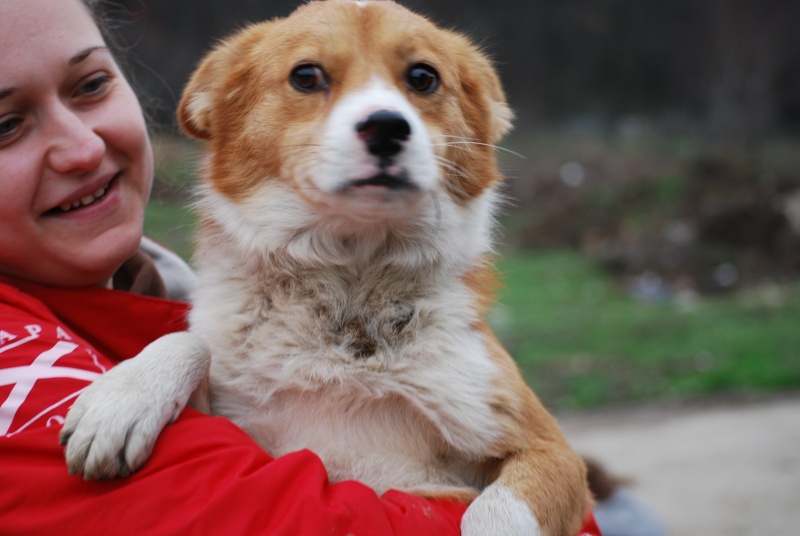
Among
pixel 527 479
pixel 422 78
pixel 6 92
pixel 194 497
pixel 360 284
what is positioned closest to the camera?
pixel 194 497

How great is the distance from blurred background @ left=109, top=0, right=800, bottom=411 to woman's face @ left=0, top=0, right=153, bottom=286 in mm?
4639

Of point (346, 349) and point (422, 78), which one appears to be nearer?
point (346, 349)

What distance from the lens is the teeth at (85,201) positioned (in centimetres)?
213

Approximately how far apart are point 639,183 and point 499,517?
13.1 meters

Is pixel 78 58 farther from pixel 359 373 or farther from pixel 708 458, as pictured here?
pixel 708 458

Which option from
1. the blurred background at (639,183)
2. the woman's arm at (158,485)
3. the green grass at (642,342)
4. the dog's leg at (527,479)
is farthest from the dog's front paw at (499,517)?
the blurred background at (639,183)

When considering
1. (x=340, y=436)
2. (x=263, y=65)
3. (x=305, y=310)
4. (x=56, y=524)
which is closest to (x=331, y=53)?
(x=263, y=65)

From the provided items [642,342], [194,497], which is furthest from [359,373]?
[642,342]

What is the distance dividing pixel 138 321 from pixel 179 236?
5.45m

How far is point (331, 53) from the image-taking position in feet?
8.00

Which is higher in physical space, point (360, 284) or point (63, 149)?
point (63, 149)

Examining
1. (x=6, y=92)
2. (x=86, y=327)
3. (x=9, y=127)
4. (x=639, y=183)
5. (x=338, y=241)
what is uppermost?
(x=6, y=92)

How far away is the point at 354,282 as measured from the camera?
2.38 meters

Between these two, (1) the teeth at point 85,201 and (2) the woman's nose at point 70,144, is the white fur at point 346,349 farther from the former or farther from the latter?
(2) the woman's nose at point 70,144
